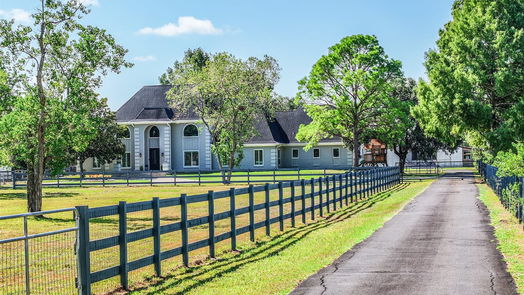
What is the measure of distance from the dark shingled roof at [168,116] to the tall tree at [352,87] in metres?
10.3

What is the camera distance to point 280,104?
332 feet

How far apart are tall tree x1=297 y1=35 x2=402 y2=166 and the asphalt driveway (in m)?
37.4

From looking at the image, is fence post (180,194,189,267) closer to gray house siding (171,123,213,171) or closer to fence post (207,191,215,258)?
fence post (207,191,215,258)

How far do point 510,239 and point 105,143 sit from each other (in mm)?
53971

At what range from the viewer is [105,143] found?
211 ft

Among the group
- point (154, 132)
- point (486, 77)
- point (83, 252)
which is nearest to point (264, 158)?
point (154, 132)

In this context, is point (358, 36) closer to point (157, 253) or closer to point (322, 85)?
point (322, 85)

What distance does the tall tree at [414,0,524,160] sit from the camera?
39562 mm

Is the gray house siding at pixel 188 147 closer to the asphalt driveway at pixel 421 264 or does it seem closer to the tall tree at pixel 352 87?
the tall tree at pixel 352 87

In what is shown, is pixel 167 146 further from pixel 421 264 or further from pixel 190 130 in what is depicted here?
pixel 421 264

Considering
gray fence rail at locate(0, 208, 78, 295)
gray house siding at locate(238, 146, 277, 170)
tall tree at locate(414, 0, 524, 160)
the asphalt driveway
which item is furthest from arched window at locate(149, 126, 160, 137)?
gray fence rail at locate(0, 208, 78, 295)

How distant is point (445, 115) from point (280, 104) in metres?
59.5

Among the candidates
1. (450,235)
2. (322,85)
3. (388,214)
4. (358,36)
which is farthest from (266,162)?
(450,235)

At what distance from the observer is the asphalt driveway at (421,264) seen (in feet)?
32.5
